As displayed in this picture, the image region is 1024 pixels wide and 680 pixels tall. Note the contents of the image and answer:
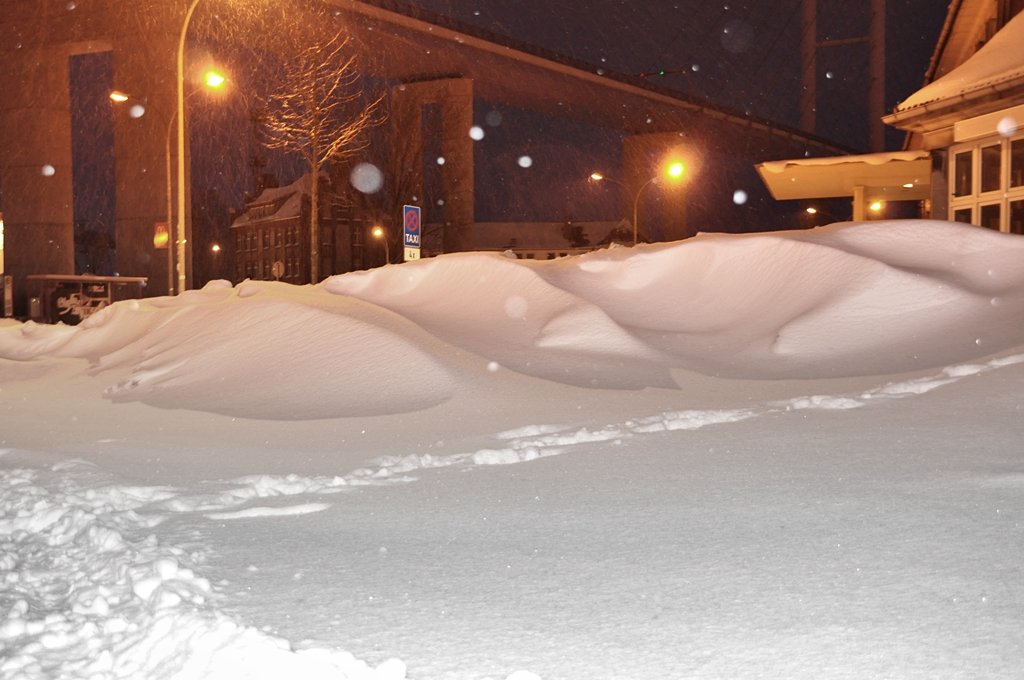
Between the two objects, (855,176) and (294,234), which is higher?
(294,234)

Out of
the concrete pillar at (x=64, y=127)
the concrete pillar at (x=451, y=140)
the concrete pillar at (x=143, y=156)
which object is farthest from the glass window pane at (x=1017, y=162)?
the concrete pillar at (x=451, y=140)

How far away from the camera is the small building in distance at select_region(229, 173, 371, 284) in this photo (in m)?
65.1

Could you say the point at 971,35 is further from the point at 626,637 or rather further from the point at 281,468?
the point at 626,637

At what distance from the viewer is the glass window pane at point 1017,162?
19.0 meters

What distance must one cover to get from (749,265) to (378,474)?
793 centimetres

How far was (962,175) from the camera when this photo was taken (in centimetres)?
2114

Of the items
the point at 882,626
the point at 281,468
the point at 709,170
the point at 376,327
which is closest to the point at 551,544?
the point at 882,626

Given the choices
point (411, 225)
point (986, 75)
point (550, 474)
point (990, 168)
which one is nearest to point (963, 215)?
point (990, 168)

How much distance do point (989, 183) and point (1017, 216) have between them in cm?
130

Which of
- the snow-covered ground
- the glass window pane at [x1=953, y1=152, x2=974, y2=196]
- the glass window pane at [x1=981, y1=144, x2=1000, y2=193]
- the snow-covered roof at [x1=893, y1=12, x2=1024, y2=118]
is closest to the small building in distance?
the snow-covered roof at [x1=893, y1=12, x2=1024, y2=118]

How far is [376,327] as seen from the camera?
37.9 ft

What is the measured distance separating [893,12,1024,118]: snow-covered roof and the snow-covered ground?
6225 mm

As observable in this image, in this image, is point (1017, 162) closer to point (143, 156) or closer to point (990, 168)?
point (990, 168)

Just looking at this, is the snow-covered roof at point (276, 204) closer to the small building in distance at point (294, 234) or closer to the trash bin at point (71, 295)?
the small building in distance at point (294, 234)
